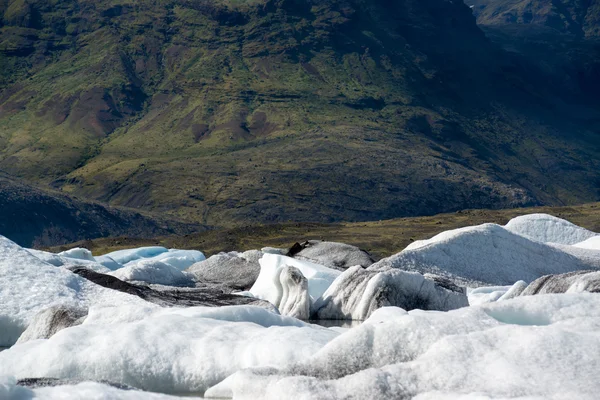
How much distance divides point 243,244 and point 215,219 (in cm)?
8167

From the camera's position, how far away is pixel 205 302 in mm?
20047

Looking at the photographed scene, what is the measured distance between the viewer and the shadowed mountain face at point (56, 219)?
12525 centimetres

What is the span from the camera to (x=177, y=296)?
21016mm

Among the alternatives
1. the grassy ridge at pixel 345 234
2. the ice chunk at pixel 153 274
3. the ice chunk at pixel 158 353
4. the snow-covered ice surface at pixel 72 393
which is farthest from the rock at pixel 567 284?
the grassy ridge at pixel 345 234

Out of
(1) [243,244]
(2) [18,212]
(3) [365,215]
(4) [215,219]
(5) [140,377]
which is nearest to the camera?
(5) [140,377]

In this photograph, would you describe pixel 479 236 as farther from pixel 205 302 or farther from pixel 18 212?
pixel 18 212

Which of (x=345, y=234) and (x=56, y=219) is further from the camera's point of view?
(x=56, y=219)

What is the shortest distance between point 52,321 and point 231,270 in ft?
55.0

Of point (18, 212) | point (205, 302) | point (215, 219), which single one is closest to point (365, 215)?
point (215, 219)

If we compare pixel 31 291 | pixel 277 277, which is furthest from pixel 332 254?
pixel 31 291

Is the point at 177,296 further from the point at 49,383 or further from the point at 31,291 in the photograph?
the point at 49,383

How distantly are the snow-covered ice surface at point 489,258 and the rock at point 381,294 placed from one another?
5770mm

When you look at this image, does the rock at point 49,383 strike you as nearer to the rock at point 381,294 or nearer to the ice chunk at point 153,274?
the rock at point 381,294

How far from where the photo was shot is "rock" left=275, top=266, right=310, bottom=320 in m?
21.7
